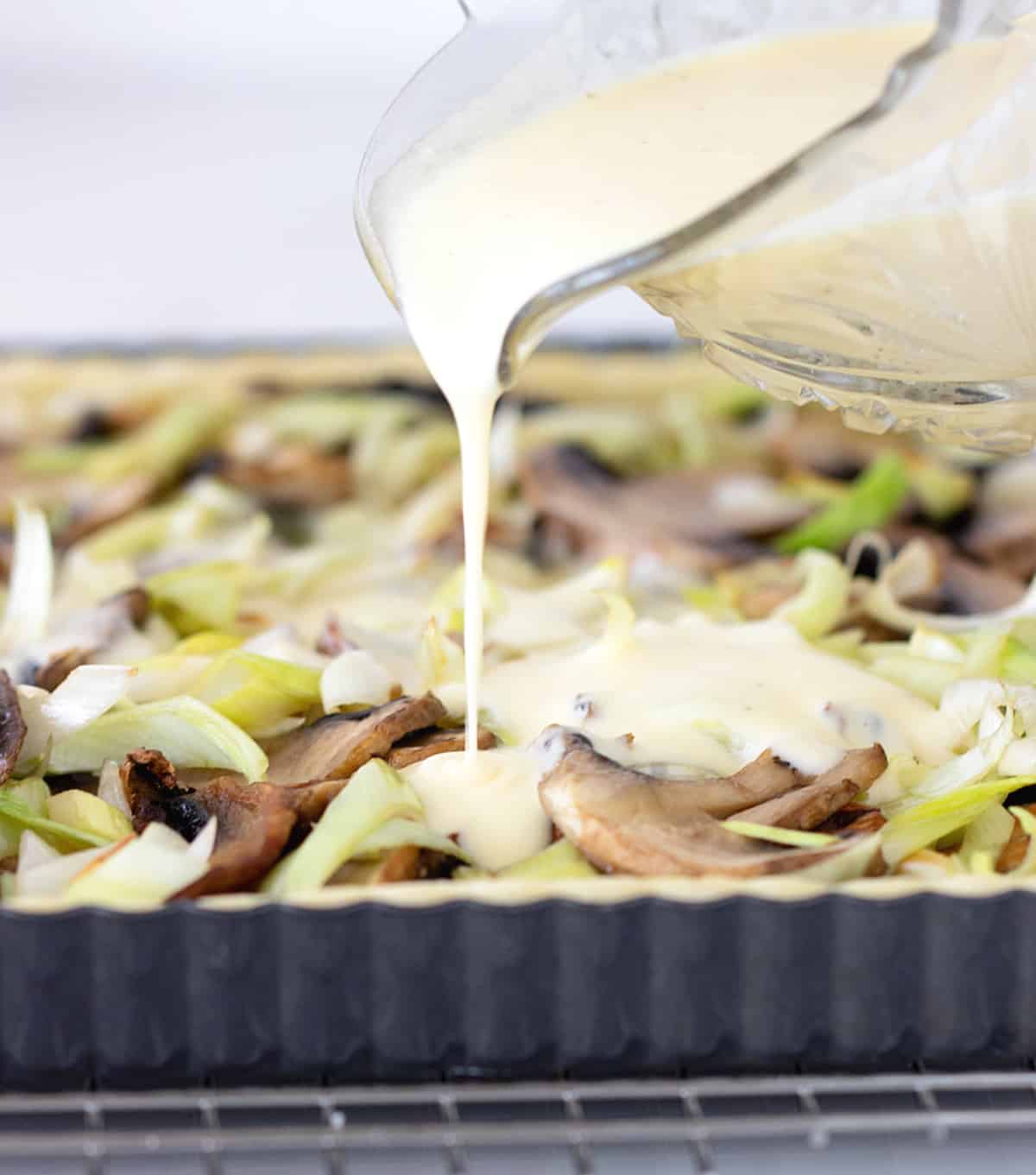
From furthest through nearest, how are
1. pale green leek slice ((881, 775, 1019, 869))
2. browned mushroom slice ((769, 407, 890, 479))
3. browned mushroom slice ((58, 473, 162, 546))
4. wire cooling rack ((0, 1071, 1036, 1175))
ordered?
browned mushroom slice ((769, 407, 890, 479)) → browned mushroom slice ((58, 473, 162, 546)) → pale green leek slice ((881, 775, 1019, 869)) → wire cooling rack ((0, 1071, 1036, 1175))

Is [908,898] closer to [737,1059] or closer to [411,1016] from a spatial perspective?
[737,1059]

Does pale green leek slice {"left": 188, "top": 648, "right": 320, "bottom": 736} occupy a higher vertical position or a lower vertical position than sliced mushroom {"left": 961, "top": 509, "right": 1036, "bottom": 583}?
higher

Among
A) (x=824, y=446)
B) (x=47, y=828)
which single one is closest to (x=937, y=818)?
(x=47, y=828)

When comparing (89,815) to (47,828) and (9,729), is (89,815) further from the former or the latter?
(9,729)

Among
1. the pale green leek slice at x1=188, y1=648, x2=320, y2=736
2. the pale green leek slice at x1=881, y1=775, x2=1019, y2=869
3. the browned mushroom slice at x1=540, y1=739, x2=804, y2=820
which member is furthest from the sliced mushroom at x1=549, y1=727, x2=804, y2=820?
the pale green leek slice at x1=188, y1=648, x2=320, y2=736

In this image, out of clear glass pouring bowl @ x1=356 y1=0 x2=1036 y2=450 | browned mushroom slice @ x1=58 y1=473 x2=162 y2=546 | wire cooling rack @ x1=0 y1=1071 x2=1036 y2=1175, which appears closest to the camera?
wire cooling rack @ x1=0 y1=1071 x2=1036 y2=1175

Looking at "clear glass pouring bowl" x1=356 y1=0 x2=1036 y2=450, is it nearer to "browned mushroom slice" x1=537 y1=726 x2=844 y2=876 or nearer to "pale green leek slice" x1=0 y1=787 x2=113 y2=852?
"browned mushroom slice" x1=537 y1=726 x2=844 y2=876

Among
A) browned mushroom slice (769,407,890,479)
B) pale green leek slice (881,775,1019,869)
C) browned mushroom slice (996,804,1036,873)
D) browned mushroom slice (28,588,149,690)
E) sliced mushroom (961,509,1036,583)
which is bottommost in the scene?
sliced mushroom (961,509,1036,583)
